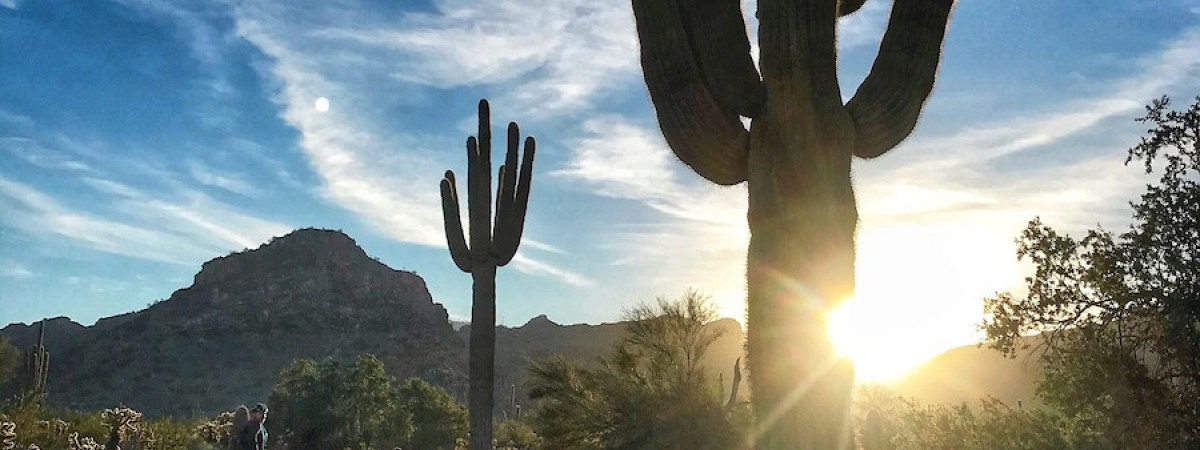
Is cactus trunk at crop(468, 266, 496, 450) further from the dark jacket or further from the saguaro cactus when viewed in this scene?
the dark jacket

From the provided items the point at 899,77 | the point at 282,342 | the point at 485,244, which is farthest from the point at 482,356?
the point at 282,342

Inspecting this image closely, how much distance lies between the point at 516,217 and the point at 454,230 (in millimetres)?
1489

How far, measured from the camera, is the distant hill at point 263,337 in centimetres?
7012

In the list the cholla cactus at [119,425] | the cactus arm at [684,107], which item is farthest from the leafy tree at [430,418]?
the cactus arm at [684,107]

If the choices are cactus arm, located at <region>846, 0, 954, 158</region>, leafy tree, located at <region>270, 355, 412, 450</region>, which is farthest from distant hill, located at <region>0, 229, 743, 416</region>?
cactus arm, located at <region>846, 0, 954, 158</region>

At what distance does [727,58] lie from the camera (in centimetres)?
670

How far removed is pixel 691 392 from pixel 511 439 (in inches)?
696

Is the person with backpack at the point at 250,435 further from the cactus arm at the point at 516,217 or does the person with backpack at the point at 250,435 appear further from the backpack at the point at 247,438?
the cactus arm at the point at 516,217

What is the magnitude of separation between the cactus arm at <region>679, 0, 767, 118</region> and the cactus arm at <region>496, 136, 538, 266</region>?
10.7m

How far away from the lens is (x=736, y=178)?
22.9ft

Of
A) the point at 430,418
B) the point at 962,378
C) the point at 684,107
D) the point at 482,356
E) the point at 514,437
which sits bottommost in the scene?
the point at 514,437

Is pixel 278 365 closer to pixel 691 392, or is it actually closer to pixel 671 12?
pixel 691 392

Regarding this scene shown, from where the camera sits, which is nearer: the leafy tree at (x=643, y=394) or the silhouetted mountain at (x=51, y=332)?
the leafy tree at (x=643, y=394)

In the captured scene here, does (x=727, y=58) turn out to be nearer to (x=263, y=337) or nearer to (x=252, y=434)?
(x=252, y=434)
